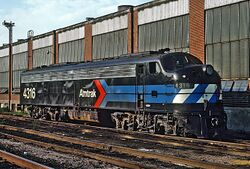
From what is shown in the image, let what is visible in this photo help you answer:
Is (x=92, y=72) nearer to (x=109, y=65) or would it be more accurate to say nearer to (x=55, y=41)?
(x=109, y=65)

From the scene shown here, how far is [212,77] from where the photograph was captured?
15.5 metres

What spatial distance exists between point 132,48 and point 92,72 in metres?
9.05

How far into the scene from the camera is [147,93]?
16922 mm

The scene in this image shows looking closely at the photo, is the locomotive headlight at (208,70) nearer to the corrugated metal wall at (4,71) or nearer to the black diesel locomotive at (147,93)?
the black diesel locomotive at (147,93)

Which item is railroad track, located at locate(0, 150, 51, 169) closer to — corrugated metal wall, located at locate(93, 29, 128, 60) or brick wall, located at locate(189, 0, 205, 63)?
brick wall, located at locate(189, 0, 205, 63)

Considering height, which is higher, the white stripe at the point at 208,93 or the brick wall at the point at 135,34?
the brick wall at the point at 135,34

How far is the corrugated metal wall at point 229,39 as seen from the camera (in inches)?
826

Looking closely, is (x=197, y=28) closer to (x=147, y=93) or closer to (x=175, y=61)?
(x=175, y=61)

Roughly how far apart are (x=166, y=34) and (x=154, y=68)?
997cm

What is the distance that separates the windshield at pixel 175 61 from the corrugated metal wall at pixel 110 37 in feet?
44.6

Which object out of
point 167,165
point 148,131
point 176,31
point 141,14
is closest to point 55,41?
point 141,14

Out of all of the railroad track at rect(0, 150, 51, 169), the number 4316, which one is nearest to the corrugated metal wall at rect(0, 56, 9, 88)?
the number 4316

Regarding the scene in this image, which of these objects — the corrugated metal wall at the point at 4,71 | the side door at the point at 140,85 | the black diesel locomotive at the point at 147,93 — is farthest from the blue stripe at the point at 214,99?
the corrugated metal wall at the point at 4,71

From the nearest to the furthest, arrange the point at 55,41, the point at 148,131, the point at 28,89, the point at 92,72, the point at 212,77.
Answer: the point at 212,77 → the point at 148,131 → the point at 92,72 → the point at 28,89 → the point at 55,41
